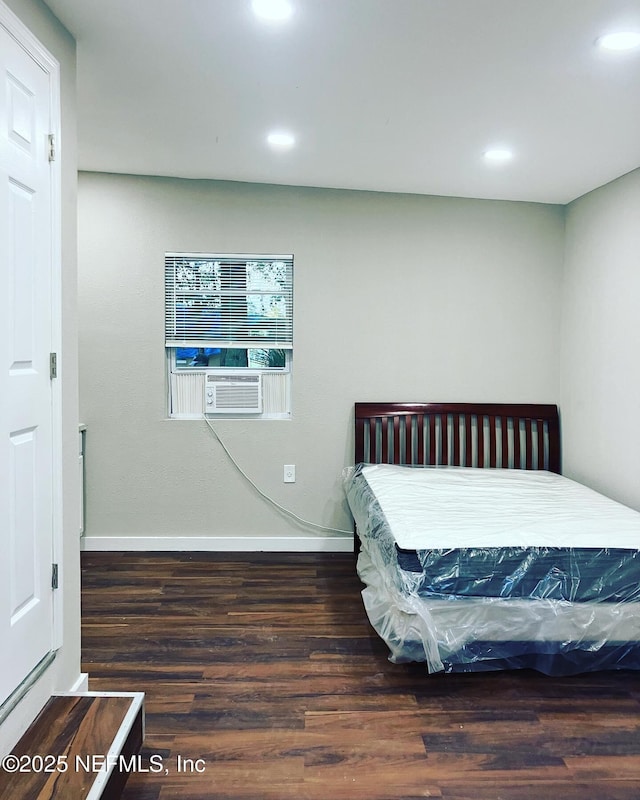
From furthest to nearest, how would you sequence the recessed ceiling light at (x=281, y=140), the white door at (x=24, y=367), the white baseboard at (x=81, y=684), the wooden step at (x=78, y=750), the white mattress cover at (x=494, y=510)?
the recessed ceiling light at (x=281, y=140) → the white mattress cover at (x=494, y=510) → the white baseboard at (x=81, y=684) → the white door at (x=24, y=367) → the wooden step at (x=78, y=750)

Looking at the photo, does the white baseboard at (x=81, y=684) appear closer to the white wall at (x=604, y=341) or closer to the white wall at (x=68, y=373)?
the white wall at (x=68, y=373)

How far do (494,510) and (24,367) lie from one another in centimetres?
220

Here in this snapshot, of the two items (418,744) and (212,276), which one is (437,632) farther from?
(212,276)

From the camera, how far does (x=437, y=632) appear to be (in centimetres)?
Answer: 232

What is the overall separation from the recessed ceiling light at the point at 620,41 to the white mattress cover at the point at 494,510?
1835 mm

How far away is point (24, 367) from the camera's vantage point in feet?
6.07

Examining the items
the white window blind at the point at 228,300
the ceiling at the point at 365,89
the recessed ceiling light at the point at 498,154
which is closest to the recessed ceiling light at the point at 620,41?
the ceiling at the point at 365,89

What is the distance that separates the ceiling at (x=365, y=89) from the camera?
197 centimetres

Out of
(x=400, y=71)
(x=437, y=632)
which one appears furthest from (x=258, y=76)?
(x=437, y=632)

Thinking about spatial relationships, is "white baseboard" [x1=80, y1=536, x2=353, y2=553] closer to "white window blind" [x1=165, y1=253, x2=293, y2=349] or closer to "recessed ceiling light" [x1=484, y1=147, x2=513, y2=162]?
"white window blind" [x1=165, y1=253, x2=293, y2=349]

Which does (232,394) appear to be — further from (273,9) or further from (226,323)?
(273,9)

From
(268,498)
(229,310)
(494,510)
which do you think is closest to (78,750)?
(494,510)

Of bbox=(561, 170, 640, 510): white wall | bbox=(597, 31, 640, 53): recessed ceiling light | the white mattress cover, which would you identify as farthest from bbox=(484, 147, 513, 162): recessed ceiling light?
the white mattress cover

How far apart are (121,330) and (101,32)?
84.0 inches
